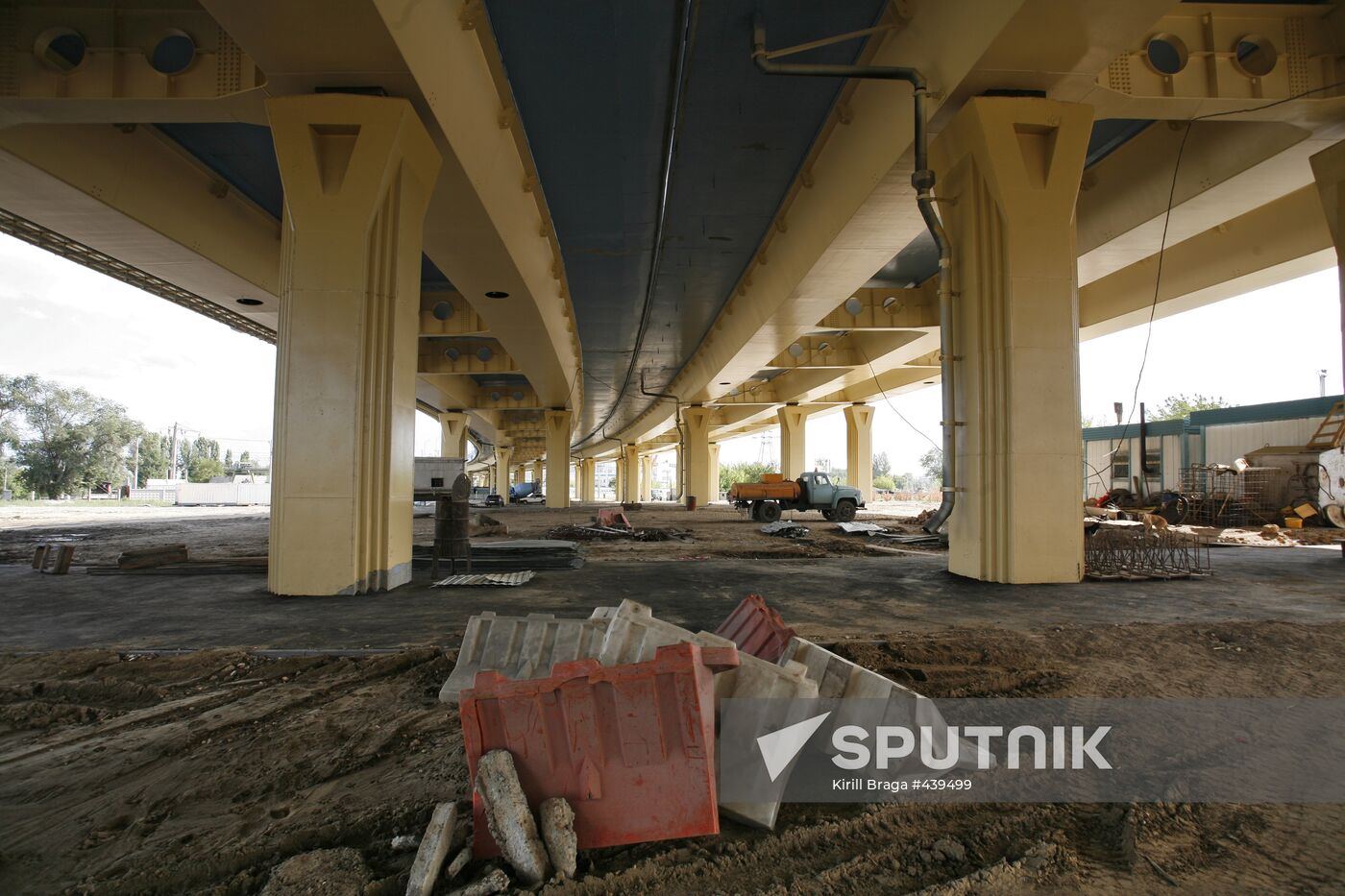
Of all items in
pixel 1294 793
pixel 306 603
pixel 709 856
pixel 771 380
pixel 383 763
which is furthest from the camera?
pixel 771 380

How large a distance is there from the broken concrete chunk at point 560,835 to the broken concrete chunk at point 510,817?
0.03m

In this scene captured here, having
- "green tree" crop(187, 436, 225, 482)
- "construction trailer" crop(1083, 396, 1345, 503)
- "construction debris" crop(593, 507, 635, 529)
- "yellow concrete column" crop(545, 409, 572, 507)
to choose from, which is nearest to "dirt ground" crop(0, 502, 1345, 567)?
"construction debris" crop(593, 507, 635, 529)

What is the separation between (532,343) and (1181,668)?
1795cm

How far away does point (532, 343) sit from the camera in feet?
65.3

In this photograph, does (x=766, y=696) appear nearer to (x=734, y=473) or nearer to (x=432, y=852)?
(x=432, y=852)

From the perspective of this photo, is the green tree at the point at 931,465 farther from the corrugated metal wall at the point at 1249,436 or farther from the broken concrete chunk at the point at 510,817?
the broken concrete chunk at the point at 510,817

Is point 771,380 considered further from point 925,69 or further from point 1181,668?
point 1181,668

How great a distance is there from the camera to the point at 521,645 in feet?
13.2

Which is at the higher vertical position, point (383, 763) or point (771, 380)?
point (771, 380)

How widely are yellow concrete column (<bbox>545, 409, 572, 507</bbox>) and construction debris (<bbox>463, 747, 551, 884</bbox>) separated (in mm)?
34964

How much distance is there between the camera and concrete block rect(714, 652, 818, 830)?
8.45ft

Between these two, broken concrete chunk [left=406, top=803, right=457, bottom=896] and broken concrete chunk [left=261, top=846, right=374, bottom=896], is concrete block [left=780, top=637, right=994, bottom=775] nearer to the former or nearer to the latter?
broken concrete chunk [left=406, top=803, right=457, bottom=896]

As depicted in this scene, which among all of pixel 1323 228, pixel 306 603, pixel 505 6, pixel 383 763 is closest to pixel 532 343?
pixel 505 6

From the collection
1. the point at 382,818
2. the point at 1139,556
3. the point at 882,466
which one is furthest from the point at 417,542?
the point at 882,466
